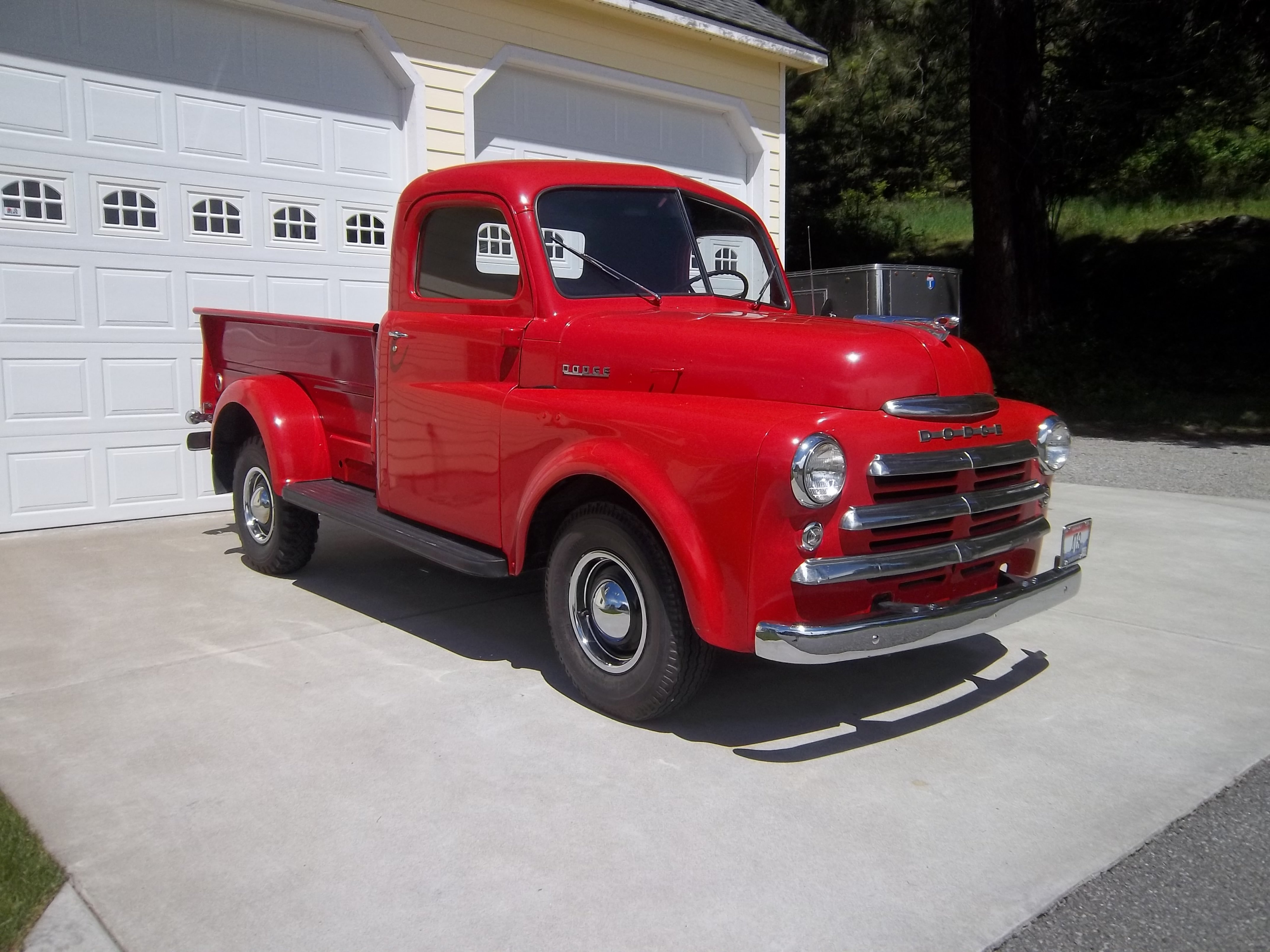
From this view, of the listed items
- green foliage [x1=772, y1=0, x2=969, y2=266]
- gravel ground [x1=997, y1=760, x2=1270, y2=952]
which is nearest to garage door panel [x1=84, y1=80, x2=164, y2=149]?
gravel ground [x1=997, y1=760, x2=1270, y2=952]

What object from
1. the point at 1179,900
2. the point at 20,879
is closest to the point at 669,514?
the point at 1179,900

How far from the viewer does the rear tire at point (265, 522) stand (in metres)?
5.86

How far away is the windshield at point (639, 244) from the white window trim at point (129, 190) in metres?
3.95

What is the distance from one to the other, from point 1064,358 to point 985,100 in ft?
12.4

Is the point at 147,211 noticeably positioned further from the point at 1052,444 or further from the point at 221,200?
the point at 1052,444

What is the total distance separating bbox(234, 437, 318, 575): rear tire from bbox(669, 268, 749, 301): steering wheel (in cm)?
248

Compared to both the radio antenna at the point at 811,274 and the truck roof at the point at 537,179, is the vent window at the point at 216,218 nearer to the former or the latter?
the truck roof at the point at 537,179

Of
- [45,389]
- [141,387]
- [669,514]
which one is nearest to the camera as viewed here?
[669,514]

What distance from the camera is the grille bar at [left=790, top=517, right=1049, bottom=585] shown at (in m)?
3.32

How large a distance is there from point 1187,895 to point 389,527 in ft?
11.1

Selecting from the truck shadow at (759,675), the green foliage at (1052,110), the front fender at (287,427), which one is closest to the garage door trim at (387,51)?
the front fender at (287,427)

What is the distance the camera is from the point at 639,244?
464cm

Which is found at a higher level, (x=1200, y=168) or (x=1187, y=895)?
(x=1200, y=168)

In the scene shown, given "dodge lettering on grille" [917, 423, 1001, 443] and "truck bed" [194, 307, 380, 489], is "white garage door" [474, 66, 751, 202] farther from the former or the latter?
"dodge lettering on grille" [917, 423, 1001, 443]
